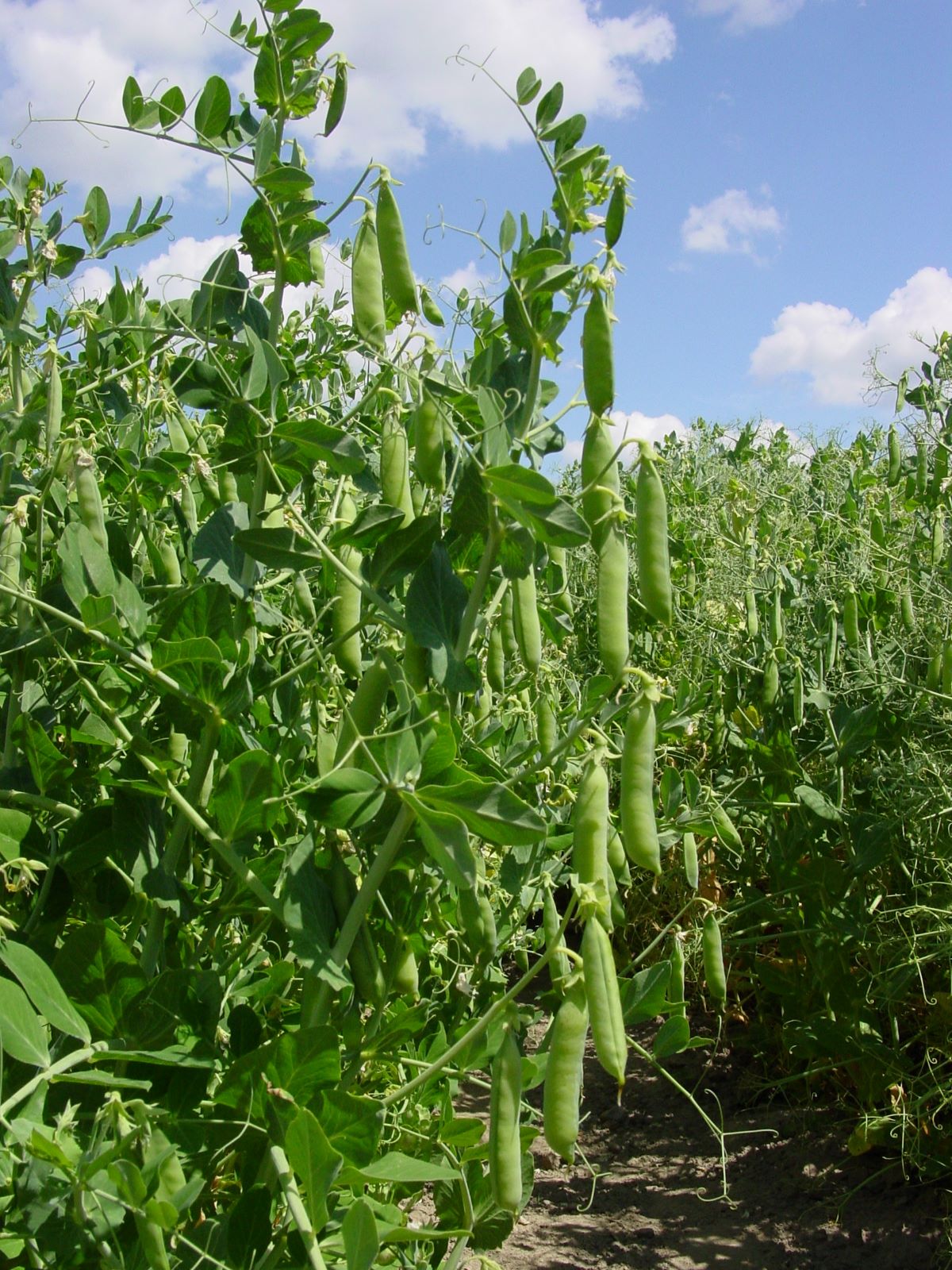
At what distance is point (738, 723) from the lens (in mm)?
3564

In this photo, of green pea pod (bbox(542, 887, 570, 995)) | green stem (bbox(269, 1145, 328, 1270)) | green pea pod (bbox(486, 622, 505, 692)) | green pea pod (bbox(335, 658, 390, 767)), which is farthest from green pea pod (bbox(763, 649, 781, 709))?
green stem (bbox(269, 1145, 328, 1270))

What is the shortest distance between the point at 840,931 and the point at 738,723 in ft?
2.69

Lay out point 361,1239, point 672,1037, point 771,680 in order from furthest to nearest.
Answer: point 771,680 < point 672,1037 < point 361,1239

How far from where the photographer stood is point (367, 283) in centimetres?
133

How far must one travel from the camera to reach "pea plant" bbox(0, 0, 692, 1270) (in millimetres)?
1166

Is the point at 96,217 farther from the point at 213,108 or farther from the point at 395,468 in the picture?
the point at 395,468

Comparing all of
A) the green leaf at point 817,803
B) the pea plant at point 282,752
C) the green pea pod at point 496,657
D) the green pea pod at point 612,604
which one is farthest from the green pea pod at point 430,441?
the green leaf at point 817,803

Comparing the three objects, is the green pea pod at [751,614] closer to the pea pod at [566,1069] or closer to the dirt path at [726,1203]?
the dirt path at [726,1203]

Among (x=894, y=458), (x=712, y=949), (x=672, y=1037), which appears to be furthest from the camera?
(x=894, y=458)

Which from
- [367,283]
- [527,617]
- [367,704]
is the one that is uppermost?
[367,283]

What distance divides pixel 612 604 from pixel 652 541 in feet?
0.28

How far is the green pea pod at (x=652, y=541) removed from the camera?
124cm

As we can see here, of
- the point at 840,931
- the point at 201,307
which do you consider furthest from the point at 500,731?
the point at 840,931

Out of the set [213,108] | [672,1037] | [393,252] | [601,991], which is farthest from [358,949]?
[213,108]
